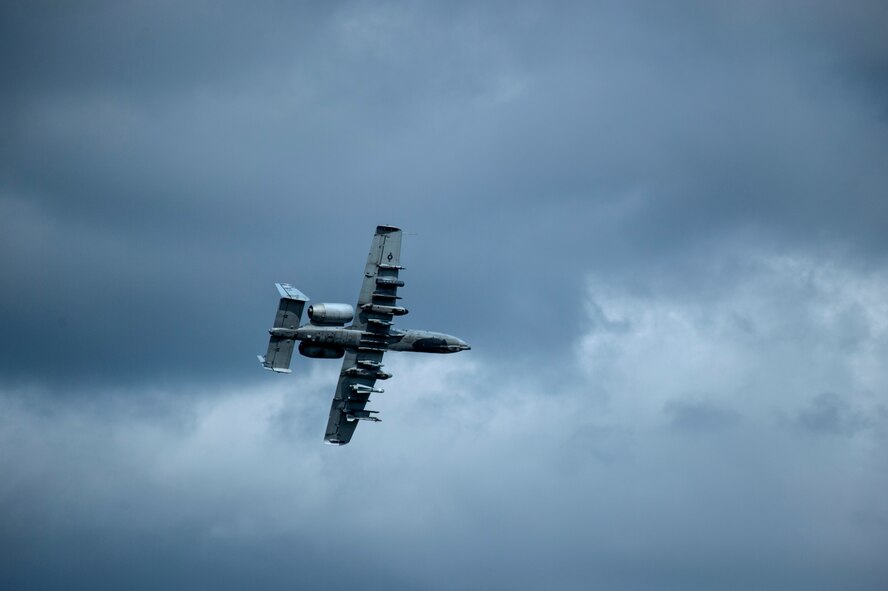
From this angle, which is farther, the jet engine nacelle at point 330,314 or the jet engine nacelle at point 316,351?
the jet engine nacelle at point 316,351

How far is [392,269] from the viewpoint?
197 metres

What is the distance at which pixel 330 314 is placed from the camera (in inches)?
7638

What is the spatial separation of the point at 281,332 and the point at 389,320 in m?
12.1

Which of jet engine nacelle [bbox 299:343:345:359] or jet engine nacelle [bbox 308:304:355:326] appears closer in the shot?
jet engine nacelle [bbox 308:304:355:326]

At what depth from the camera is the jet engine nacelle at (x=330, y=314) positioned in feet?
635

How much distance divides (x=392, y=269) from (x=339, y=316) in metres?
8.03

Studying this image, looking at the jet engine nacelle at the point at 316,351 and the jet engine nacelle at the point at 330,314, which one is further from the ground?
the jet engine nacelle at the point at 330,314

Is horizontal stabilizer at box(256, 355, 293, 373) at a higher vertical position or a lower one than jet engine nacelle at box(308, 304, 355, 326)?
lower

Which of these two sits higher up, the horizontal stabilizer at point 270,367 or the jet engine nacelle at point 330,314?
the jet engine nacelle at point 330,314

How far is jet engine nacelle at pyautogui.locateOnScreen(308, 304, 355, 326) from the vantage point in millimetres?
193625

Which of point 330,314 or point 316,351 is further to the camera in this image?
point 316,351

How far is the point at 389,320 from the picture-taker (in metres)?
199

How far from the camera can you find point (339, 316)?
19450 cm
